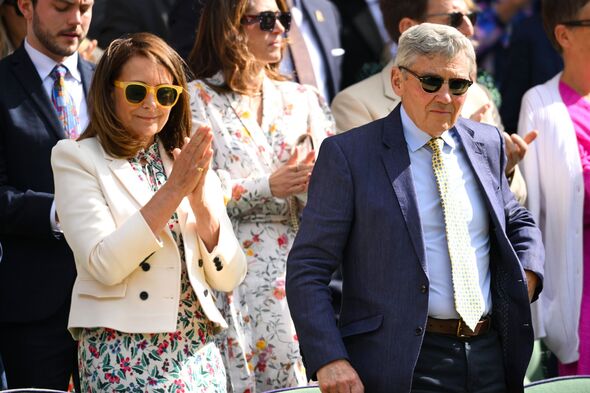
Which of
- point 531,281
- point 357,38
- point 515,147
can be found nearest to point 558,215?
point 515,147

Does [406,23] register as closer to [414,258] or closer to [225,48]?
[225,48]

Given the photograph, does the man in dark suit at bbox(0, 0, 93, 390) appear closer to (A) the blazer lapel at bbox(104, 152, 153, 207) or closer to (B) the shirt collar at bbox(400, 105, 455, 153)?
(A) the blazer lapel at bbox(104, 152, 153, 207)

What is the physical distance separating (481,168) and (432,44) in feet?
1.63

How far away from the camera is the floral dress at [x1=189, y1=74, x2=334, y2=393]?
16.9 ft

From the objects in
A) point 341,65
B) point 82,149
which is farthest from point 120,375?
point 341,65

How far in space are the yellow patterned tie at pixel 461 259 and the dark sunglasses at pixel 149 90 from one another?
104 centimetres

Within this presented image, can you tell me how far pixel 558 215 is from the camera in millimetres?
5746

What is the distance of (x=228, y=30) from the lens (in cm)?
540

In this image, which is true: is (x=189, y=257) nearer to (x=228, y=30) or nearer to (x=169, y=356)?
(x=169, y=356)

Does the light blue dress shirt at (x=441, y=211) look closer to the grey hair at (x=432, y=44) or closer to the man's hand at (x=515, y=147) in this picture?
the grey hair at (x=432, y=44)

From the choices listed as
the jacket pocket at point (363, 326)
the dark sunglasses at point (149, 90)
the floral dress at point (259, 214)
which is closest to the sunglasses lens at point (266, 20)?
the floral dress at point (259, 214)

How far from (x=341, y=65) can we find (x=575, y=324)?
7.35ft

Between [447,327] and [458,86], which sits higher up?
[458,86]

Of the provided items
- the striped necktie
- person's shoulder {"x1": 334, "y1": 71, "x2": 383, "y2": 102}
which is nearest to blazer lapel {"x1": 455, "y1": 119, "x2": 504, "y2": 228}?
person's shoulder {"x1": 334, "y1": 71, "x2": 383, "y2": 102}
